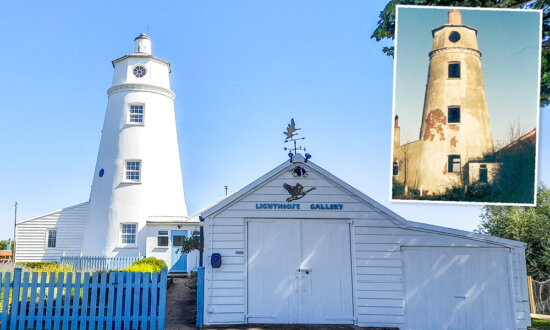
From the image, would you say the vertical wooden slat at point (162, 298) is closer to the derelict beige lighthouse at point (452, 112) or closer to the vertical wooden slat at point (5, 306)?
the vertical wooden slat at point (5, 306)

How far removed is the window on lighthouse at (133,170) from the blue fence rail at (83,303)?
540 inches

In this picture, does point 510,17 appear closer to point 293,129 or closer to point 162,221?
point 293,129

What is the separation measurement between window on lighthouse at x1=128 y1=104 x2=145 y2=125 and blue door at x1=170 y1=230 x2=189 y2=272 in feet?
22.2

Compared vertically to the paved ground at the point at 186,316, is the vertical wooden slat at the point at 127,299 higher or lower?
higher

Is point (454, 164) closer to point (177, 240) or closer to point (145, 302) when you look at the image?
point (145, 302)

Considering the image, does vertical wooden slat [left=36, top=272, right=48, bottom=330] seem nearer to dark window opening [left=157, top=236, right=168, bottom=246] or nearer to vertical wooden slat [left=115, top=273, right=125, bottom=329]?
vertical wooden slat [left=115, top=273, right=125, bottom=329]

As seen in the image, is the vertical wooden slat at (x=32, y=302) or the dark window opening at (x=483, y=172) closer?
the vertical wooden slat at (x=32, y=302)

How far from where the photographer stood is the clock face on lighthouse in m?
23.4

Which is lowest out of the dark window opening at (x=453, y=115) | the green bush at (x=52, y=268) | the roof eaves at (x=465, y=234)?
the green bush at (x=52, y=268)

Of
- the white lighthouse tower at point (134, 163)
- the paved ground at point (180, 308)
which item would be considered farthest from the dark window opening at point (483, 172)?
the white lighthouse tower at point (134, 163)

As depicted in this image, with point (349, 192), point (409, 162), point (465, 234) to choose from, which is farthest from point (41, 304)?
point (465, 234)

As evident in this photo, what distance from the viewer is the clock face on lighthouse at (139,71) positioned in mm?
23422

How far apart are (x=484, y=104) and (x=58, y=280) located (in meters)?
10.7

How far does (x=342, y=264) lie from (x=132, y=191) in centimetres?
1558
